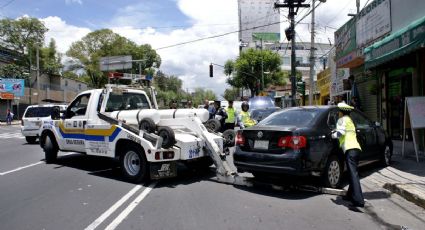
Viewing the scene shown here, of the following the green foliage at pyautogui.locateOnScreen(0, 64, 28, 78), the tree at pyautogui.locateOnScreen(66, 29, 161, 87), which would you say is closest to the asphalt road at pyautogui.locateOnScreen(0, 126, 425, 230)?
the green foliage at pyautogui.locateOnScreen(0, 64, 28, 78)

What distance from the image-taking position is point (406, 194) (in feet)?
23.0

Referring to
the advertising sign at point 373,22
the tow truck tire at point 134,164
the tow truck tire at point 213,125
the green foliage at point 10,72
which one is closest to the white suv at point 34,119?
the tow truck tire at point 134,164

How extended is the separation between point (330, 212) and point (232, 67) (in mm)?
66034

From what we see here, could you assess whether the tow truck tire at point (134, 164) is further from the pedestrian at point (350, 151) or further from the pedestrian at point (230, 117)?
the pedestrian at point (230, 117)

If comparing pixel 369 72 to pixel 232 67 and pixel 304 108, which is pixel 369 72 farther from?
pixel 232 67

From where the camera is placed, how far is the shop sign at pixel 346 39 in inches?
657

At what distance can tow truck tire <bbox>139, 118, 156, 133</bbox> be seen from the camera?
830cm

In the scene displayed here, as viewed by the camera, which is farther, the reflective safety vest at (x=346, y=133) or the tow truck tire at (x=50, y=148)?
the tow truck tire at (x=50, y=148)

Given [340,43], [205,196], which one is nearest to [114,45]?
[340,43]

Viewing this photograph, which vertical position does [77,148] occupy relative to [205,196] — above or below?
above

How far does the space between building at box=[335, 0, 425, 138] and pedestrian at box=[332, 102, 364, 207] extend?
3781 mm

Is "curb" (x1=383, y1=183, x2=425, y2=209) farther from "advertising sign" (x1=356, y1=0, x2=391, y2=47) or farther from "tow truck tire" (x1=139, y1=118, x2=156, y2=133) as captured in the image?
"advertising sign" (x1=356, y1=0, x2=391, y2=47)

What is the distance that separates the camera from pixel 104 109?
9547 mm

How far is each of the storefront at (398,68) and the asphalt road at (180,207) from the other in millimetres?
4057
